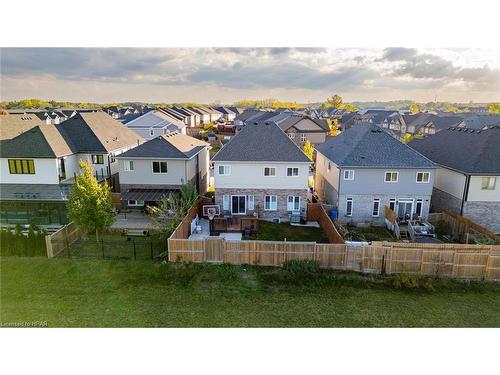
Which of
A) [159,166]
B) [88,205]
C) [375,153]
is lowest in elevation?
[88,205]

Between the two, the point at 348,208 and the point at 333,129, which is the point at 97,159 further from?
the point at 333,129

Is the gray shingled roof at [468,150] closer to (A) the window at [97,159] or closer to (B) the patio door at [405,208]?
(B) the patio door at [405,208]

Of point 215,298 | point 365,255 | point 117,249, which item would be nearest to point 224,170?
point 117,249

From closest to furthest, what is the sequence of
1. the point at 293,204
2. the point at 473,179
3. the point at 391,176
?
the point at 473,179, the point at 391,176, the point at 293,204

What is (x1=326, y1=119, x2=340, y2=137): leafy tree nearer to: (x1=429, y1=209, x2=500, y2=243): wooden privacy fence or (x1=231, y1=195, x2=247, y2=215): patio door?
(x1=429, y1=209, x2=500, y2=243): wooden privacy fence

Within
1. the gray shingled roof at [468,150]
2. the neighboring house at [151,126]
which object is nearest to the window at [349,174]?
the gray shingled roof at [468,150]

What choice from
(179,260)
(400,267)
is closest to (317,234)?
(400,267)

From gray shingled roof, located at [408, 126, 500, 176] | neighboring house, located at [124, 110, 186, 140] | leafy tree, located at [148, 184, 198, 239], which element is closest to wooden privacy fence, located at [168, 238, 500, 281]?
leafy tree, located at [148, 184, 198, 239]

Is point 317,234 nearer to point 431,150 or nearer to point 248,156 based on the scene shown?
point 248,156
